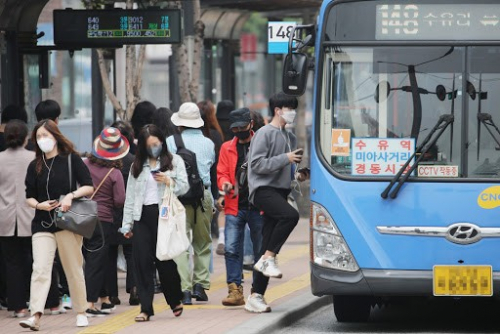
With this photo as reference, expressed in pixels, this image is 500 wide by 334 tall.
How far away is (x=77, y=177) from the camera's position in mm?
11094

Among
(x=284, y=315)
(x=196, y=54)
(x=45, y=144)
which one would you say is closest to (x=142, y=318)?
(x=284, y=315)

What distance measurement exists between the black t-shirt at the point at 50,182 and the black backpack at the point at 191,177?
53.7 inches

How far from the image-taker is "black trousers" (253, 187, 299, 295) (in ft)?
38.1

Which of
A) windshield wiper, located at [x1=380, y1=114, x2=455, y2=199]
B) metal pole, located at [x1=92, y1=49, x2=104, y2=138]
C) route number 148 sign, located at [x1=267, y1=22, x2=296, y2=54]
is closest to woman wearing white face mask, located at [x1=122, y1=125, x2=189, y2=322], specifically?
windshield wiper, located at [x1=380, y1=114, x2=455, y2=199]

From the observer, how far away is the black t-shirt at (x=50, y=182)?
11023 mm

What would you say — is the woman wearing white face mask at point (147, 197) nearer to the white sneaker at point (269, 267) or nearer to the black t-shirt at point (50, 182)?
the black t-shirt at point (50, 182)

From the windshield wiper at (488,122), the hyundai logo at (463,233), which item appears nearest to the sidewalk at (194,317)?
the hyundai logo at (463,233)

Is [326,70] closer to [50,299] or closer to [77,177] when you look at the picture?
[77,177]

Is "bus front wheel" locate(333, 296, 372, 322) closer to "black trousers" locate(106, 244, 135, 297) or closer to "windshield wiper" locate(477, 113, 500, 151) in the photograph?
"windshield wiper" locate(477, 113, 500, 151)

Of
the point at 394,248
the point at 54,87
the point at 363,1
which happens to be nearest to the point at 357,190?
the point at 394,248

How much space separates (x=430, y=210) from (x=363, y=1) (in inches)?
68.0

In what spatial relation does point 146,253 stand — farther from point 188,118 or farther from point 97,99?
point 97,99

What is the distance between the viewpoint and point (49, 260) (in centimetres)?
1105

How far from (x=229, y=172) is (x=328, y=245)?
2.28 meters
